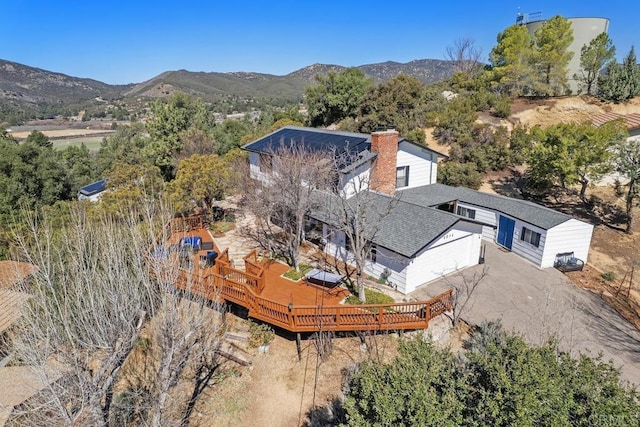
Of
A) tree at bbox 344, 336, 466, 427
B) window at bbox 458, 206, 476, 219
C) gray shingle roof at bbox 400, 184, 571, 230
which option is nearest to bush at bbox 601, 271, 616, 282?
gray shingle roof at bbox 400, 184, 571, 230

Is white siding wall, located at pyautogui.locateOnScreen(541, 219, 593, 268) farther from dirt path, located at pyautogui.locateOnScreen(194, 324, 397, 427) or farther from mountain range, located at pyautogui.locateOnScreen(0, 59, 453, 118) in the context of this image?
mountain range, located at pyautogui.locateOnScreen(0, 59, 453, 118)

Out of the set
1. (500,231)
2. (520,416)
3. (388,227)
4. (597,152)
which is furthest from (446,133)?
(520,416)

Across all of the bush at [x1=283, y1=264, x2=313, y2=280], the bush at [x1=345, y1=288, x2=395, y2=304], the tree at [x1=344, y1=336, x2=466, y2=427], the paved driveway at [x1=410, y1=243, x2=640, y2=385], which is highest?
the tree at [x1=344, y1=336, x2=466, y2=427]

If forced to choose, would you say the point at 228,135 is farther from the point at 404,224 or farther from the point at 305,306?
the point at 305,306

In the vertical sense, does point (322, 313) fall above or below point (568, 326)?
above

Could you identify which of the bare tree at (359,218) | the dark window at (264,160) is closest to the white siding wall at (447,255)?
the bare tree at (359,218)

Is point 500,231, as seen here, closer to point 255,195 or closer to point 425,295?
point 425,295
